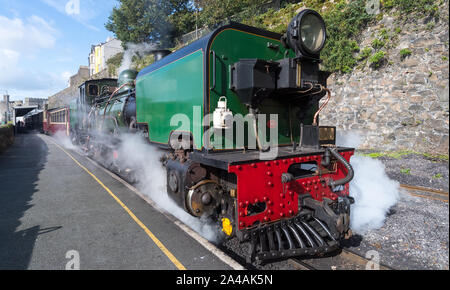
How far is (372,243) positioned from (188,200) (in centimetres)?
264

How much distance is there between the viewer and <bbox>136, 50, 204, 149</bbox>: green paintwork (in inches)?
147

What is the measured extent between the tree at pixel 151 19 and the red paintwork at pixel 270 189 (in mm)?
28015

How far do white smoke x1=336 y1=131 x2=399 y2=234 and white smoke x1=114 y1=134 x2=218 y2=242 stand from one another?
245 cm

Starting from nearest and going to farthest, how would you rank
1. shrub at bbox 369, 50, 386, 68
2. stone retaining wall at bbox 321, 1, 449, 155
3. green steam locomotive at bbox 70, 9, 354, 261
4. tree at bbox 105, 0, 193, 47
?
green steam locomotive at bbox 70, 9, 354, 261 < stone retaining wall at bbox 321, 1, 449, 155 < shrub at bbox 369, 50, 386, 68 < tree at bbox 105, 0, 193, 47

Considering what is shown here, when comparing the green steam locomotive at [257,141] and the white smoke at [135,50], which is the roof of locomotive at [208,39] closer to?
the green steam locomotive at [257,141]

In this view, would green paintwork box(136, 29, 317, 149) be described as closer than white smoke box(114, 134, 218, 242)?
Yes

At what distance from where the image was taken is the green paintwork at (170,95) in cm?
374

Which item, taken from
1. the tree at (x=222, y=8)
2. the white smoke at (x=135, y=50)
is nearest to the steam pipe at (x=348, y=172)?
the tree at (x=222, y=8)

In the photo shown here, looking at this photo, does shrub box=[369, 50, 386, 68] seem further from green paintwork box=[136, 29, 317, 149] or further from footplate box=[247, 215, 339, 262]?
footplate box=[247, 215, 339, 262]

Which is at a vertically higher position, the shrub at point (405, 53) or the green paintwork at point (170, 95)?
the shrub at point (405, 53)

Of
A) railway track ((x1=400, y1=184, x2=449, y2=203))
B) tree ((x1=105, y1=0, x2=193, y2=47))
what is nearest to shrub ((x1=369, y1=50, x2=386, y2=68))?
railway track ((x1=400, y1=184, x2=449, y2=203))

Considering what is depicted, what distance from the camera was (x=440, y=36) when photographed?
827 centimetres

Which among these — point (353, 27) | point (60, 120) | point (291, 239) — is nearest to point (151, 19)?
point (60, 120)

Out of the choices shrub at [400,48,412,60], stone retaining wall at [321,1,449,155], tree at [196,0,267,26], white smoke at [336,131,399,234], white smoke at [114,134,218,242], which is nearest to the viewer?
white smoke at [336,131,399,234]
